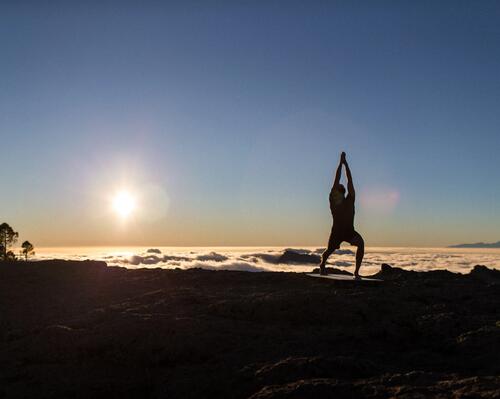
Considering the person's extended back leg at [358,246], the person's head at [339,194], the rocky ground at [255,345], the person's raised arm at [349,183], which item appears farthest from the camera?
the person's head at [339,194]

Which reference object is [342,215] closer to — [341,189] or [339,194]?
[339,194]

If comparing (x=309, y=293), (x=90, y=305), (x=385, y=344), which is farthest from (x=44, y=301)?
(x=385, y=344)

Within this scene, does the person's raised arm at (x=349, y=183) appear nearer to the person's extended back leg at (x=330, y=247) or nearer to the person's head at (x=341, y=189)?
the person's head at (x=341, y=189)

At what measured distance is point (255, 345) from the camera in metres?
5.99

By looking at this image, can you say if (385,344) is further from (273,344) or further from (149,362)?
(149,362)

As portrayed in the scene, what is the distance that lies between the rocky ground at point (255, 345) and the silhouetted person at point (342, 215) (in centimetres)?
212

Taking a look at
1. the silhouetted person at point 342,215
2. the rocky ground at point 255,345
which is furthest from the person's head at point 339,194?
the rocky ground at point 255,345

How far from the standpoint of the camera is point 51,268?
12.1m

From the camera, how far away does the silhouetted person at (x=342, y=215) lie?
11531 millimetres

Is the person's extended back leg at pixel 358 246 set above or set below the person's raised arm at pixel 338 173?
below

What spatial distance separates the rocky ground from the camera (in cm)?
494

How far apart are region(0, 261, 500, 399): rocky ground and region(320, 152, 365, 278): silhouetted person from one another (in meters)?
2.12

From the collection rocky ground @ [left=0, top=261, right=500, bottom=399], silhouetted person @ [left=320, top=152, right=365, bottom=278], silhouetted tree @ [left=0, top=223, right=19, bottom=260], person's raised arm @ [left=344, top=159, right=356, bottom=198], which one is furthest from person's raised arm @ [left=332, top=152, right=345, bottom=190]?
silhouetted tree @ [left=0, top=223, right=19, bottom=260]

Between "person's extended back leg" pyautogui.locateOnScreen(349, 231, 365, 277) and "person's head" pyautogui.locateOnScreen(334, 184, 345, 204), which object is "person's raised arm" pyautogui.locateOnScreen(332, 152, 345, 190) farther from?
"person's extended back leg" pyautogui.locateOnScreen(349, 231, 365, 277)
